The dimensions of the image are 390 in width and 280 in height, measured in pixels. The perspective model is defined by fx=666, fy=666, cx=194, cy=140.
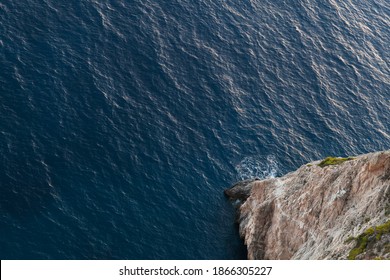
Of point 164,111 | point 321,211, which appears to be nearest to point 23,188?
point 164,111

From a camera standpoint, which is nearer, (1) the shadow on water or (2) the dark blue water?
(1) the shadow on water

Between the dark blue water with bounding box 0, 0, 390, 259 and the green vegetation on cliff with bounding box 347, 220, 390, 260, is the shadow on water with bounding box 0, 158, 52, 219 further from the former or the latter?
the green vegetation on cliff with bounding box 347, 220, 390, 260

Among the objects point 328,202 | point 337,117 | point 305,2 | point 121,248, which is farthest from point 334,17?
point 121,248

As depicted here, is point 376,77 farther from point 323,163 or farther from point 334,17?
point 323,163

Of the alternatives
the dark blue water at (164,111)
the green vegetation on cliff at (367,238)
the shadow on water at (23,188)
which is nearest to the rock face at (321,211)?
the green vegetation on cliff at (367,238)

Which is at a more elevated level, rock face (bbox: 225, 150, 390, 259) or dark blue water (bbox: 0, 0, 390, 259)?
dark blue water (bbox: 0, 0, 390, 259)

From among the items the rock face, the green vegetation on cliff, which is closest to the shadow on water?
the rock face

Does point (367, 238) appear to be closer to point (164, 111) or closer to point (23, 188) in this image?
point (23, 188)

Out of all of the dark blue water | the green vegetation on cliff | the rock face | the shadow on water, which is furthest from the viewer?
the dark blue water
